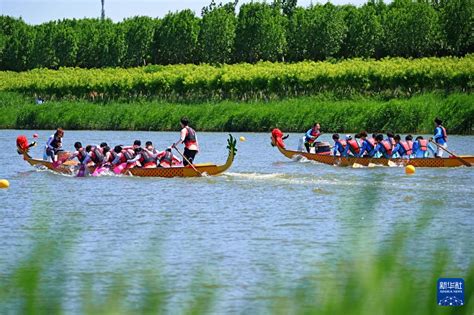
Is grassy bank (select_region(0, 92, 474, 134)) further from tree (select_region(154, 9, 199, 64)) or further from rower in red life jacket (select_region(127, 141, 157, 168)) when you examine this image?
rower in red life jacket (select_region(127, 141, 157, 168))

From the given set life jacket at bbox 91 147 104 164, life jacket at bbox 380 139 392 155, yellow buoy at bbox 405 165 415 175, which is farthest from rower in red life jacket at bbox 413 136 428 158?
life jacket at bbox 91 147 104 164

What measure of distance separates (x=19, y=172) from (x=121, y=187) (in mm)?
6549

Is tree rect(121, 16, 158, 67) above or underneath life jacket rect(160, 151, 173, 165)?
above

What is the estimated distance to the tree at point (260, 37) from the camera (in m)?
73.3

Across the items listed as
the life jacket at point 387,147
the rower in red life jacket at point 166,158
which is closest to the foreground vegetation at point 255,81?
the life jacket at point 387,147

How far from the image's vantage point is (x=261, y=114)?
50.8m

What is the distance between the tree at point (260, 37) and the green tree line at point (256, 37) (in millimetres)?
72

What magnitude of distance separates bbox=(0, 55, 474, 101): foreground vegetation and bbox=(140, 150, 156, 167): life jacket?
28905 mm

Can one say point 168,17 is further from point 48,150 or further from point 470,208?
point 470,208

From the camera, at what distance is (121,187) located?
24031 millimetres

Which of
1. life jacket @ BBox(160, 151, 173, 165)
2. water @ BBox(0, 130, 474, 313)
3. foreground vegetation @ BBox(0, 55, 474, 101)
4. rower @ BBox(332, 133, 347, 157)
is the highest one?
foreground vegetation @ BBox(0, 55, 474, 101)

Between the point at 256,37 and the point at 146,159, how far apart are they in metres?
50.5

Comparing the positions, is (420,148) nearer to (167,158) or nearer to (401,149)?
(401,149)

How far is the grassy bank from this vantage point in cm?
4450
